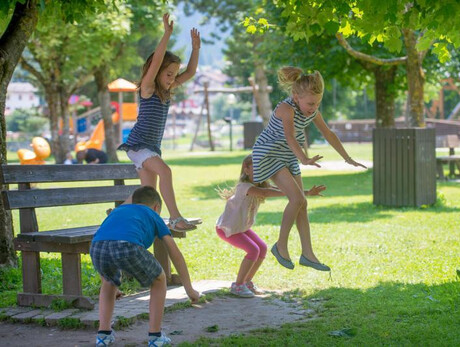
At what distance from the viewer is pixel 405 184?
14836 millimetres

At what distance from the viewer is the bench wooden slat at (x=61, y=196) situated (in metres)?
6.62

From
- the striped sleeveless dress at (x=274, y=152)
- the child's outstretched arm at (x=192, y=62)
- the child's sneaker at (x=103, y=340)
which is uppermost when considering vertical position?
the child's outstretched arm at (x=192, y=62)

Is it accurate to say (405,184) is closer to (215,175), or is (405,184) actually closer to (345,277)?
(345,277)

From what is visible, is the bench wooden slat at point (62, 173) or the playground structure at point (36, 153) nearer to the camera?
the bench wooden slat at point (62, 173)

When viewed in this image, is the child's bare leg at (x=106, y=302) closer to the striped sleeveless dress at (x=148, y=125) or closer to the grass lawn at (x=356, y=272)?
the grass lawn at (x=356, y=272)

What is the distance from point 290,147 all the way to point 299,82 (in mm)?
553

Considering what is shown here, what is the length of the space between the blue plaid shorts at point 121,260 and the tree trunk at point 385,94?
18064 mm

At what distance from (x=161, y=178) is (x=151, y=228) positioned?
137 cm

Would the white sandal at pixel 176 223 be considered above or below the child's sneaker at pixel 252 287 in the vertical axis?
above

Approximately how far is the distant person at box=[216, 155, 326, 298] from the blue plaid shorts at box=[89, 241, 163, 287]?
80.1 inches

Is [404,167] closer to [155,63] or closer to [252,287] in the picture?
[252,287]

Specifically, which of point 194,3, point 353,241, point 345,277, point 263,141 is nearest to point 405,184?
point 353,241

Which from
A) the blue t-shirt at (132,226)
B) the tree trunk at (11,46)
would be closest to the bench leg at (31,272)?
the tree trunk at (11,46)

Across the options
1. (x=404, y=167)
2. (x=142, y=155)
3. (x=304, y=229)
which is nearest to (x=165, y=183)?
(x=142, y=155)
